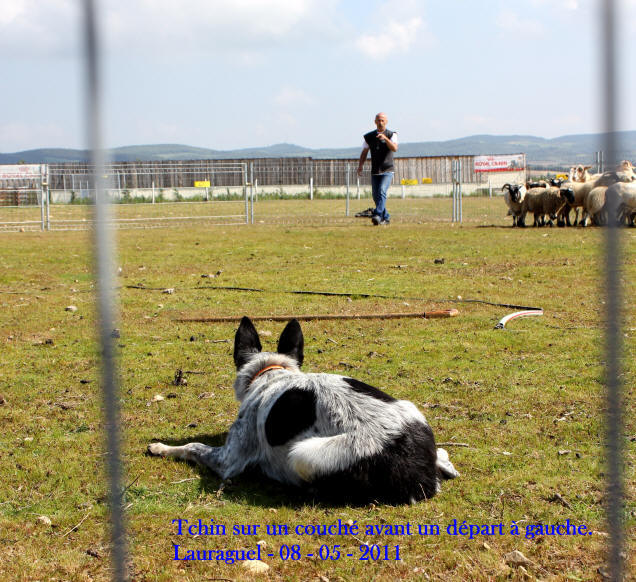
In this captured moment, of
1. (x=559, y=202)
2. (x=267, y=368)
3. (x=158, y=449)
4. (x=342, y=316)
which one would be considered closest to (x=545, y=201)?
(x=559, y=202)

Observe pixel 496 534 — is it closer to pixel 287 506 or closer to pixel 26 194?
pixel 287 506

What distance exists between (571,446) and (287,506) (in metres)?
1.85

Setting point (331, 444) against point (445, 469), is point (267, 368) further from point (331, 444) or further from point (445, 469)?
point (445, 469)

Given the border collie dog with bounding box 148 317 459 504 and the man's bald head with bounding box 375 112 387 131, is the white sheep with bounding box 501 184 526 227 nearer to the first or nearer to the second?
the man's bald head with bounding box 375 112 387 131

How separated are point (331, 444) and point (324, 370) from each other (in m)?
2.49

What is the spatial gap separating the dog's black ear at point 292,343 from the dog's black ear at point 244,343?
18 cm

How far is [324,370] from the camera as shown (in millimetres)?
6359

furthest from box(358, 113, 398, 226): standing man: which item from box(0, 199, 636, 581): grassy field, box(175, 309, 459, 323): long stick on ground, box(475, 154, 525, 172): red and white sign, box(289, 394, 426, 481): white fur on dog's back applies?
box(289, 394, 426, 481): white fur on dog's back

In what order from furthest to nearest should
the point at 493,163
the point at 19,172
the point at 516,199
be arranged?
the point at 493,163 → the point at 19,172 → the point at 516,199

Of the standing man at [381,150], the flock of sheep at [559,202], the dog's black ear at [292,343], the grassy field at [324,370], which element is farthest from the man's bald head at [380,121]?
the dog's black ear at [292,343]

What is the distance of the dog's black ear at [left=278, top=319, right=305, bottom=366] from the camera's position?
5.10m

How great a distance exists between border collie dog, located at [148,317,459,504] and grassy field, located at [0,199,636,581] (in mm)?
108

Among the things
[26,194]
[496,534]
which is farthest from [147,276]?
[26,194]

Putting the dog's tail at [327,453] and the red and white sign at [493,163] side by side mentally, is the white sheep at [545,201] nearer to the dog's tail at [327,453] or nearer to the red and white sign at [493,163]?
the red and white sign at [493,163]
